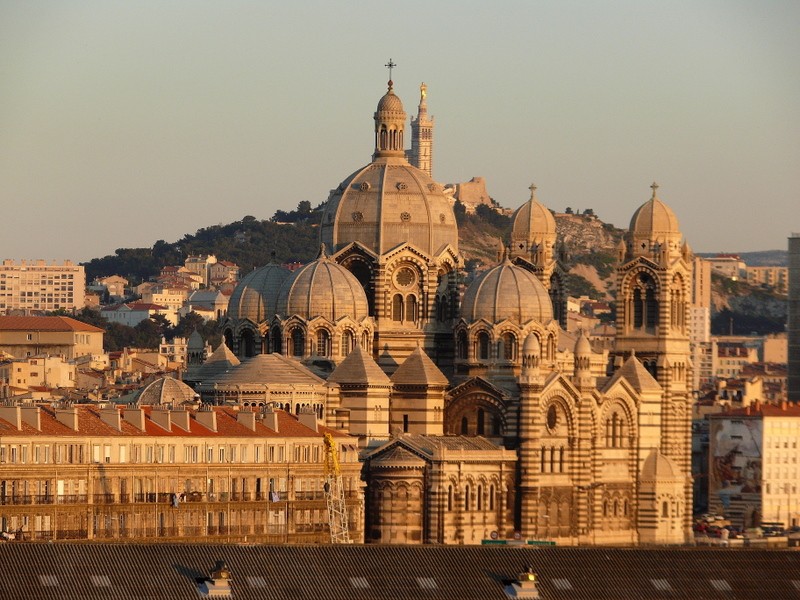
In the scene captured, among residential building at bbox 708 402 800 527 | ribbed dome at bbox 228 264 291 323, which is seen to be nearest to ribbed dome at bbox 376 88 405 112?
ribbed dome at bbox 228 264 291 323

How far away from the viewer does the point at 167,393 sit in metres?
129

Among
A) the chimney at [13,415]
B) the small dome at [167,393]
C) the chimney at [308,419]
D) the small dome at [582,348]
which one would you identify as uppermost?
the small dome at [582,348]

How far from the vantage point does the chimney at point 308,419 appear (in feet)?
413

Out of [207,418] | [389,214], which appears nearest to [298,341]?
[389,214]

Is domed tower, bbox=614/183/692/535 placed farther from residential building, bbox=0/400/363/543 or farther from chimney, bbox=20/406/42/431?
chimney, bbox=20/406/42/431

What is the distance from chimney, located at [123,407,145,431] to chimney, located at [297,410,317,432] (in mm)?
9623

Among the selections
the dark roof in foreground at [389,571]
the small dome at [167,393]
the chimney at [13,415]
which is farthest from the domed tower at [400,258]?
the dark roof in foreground at [389,571]

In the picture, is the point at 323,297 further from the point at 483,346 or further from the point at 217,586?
the point at 217,586

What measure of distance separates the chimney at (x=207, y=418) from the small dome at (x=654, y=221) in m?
31.7

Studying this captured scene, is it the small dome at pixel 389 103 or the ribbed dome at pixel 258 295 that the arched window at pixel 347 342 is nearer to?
the ribbed dome at pixel 258 295

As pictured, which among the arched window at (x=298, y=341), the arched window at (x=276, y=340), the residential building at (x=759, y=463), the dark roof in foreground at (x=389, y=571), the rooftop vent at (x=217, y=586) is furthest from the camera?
the residential building at (x=759, y=463)

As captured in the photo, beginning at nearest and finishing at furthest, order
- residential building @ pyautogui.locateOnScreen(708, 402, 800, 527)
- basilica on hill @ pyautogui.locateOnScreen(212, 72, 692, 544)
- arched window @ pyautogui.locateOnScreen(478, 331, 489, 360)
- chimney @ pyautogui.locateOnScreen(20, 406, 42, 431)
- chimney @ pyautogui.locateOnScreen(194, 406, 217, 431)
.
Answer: chimney @ pyautogui.locateOnScreen(20, 406, 42, 431) → chimney @ pyautogui.locateOnScreen(194, 406, 217, 431) → basilica on hill @ pyautogui.locateOnScreen(212, 72, 692, 544) → arched window @ pyautogui.locateOnScreen(478, 331, 489, 360) → residential building @ pyautogui.locateOnScreen(708, 402, 800, 527)

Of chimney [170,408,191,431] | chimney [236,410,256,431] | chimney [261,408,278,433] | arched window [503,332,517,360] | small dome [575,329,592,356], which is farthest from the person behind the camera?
small dome [575,329,592,356]

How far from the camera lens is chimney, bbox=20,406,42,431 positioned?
112 meters
